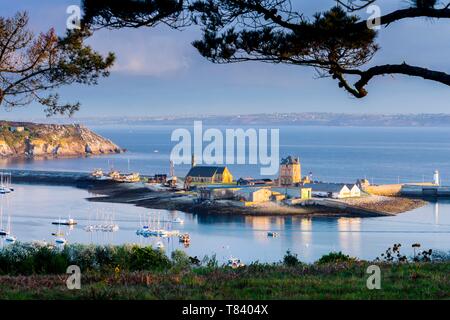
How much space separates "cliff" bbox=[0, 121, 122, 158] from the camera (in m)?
82.7

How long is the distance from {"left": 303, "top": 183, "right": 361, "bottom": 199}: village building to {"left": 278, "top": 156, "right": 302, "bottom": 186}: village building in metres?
1.74

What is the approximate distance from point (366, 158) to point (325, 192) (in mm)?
31342

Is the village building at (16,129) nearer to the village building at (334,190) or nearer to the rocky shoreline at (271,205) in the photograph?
the rocky shoreline at (271,205)

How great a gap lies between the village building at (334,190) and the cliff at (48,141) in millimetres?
46910

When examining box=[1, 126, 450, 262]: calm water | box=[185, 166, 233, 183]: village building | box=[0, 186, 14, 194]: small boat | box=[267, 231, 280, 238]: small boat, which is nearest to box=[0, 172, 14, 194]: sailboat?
box=[0, 186, 14, 194]: small boat

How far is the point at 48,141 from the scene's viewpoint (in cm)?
8600

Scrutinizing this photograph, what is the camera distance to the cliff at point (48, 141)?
82688 millimetres

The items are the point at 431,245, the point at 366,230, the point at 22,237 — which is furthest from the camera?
the point at 366,230

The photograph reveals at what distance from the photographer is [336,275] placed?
4.93 meters

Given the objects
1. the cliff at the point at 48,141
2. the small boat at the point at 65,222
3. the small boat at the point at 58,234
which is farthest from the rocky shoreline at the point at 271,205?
the cliff at the point at 48,141

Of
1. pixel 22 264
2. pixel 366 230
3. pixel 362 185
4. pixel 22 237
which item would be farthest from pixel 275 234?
pixel 22 264

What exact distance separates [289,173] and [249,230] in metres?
16.8

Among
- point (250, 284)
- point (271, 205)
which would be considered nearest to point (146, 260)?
point (250, 284)

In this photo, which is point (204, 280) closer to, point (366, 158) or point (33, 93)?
point (33, 93)
